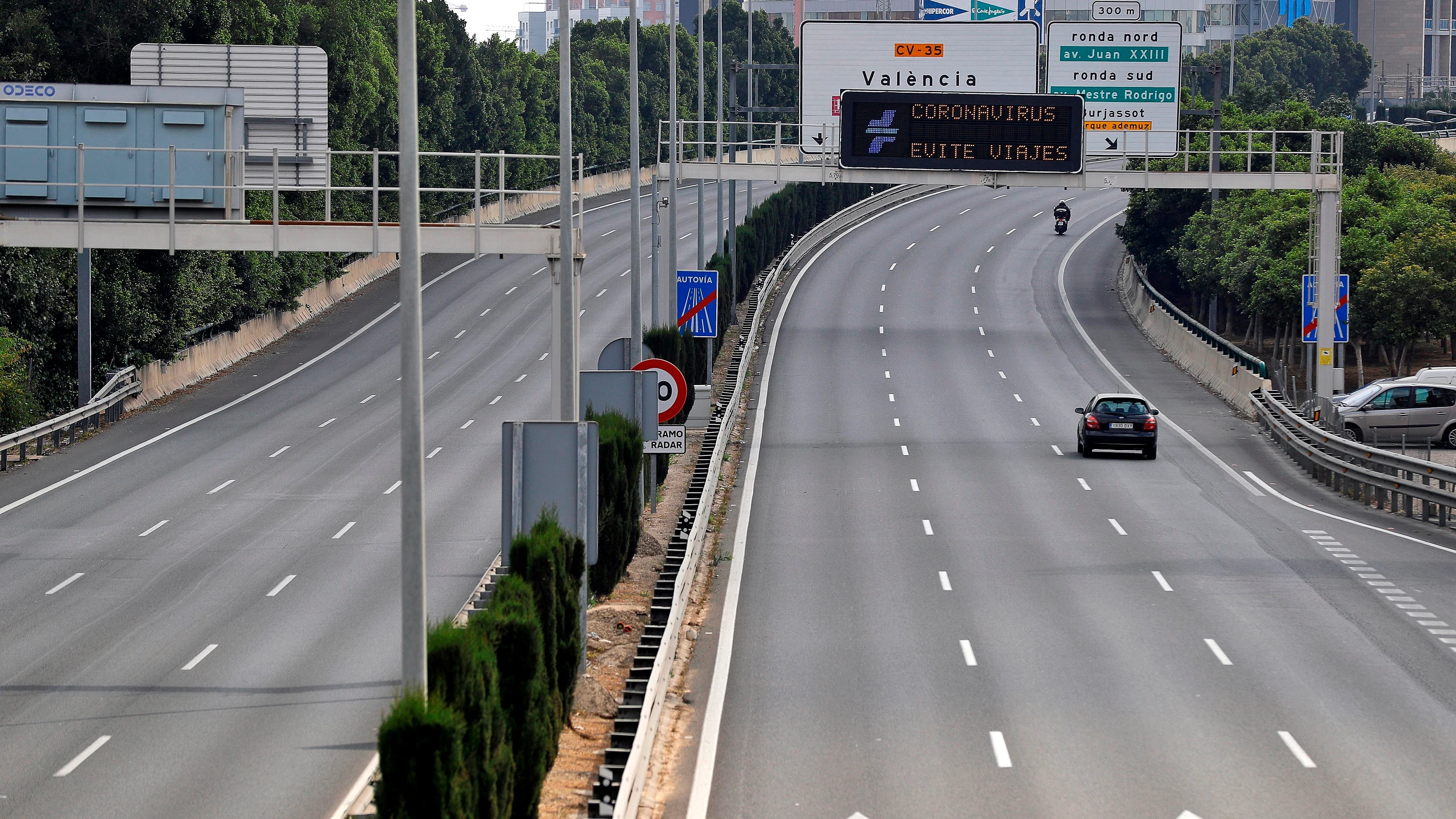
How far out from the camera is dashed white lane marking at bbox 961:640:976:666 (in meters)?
19.4

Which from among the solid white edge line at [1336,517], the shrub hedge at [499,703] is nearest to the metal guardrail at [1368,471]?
the solid white edge line at [1336,517]

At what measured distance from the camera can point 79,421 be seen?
3797cm

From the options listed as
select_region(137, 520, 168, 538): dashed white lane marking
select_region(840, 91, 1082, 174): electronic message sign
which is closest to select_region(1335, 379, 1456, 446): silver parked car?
select_region(840, 91, 1082, 174): electronic message sign

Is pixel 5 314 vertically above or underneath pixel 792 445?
above

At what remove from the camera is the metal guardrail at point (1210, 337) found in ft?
150

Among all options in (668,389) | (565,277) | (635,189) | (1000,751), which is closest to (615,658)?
(565,277)

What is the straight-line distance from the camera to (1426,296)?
4816 centimetres

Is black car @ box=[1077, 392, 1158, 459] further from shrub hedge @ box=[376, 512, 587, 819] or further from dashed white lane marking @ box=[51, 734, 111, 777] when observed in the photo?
dashed white lane marking @ box=[51, 734, 111, 777]

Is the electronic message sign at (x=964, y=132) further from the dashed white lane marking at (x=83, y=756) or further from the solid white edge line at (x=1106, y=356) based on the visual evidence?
the dashed white lane marking at (x=83, y=756)

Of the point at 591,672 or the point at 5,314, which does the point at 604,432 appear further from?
the point at 5,314

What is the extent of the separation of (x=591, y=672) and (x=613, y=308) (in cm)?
4256

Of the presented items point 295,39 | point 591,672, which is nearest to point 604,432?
point 591,672

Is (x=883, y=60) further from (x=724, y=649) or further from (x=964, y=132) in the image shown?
(x=724, y=649)

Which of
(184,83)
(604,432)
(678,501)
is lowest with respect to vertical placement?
(678,501)
